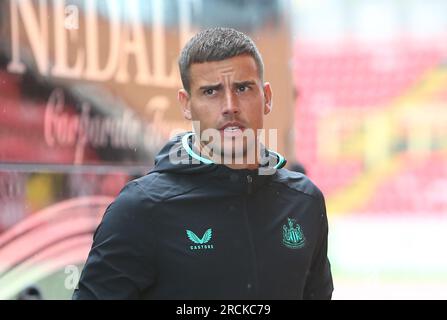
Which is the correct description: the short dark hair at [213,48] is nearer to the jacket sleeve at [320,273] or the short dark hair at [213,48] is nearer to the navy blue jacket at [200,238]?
the navy blue jacket at [200,238]

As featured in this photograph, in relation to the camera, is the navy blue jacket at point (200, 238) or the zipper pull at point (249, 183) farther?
the zipper pull at point (249, 183)

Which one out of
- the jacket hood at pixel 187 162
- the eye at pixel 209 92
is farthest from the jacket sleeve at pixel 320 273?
the eye at pixel 209 92

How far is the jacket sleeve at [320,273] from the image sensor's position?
7.82 feet

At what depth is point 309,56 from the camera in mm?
14594

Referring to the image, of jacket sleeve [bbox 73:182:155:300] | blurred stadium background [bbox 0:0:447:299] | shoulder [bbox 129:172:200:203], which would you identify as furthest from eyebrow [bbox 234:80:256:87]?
blurred stadium background [bbox 0:0:447:299]

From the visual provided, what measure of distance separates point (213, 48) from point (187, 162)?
273 mm

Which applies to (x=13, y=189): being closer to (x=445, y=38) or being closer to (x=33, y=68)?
(x=33, y=68)

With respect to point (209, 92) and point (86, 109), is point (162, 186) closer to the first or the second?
point (209, 92)

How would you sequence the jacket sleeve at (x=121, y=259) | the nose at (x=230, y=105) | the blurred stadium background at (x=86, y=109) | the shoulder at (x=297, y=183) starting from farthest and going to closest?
the blurred stadium background at (x=86, y=109), the shoulder at (x=297, y=183), the nose at (x=230, y=105), the jacket sleeve at (x=121, y=259)

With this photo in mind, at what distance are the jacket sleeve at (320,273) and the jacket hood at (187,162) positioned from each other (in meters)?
0.18

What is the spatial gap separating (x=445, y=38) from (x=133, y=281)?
12956 mm

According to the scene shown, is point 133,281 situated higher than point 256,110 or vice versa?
point 256,110

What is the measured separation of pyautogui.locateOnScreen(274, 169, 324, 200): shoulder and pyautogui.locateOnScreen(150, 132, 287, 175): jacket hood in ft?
0.07
